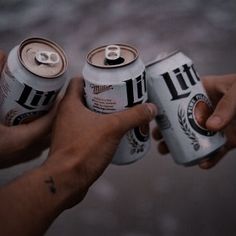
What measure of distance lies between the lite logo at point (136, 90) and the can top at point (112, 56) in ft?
0.13

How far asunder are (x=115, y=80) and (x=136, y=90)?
6 centimetres

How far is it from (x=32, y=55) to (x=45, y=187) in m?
0.27

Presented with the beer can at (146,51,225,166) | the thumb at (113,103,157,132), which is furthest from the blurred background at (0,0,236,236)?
the thumb at (113,103,157,132)

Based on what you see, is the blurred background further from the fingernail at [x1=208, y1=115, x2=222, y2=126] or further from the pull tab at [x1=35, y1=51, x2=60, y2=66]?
the pull tab at [x1=35, y1=51, x2=60, y2=66]

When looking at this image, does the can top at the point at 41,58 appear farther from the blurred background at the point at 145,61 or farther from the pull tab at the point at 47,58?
the blurred background at the point at 145,61

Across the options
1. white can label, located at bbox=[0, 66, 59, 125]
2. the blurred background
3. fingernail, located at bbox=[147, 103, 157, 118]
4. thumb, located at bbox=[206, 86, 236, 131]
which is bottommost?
the blurred background

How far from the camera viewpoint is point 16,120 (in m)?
0.94

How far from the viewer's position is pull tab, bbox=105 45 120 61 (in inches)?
33.8

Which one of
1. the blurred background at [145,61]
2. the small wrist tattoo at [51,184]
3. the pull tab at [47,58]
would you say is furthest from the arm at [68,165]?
the blurred background at [145,61]

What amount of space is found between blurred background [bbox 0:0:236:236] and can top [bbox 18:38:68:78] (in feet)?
2.56

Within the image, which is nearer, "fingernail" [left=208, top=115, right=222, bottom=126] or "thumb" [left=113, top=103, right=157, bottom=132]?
"thumb" [left=113, top=103, right=157, bottom=132]

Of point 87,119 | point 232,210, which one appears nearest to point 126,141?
point 87,119

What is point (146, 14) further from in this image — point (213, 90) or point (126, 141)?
point (126, 141)

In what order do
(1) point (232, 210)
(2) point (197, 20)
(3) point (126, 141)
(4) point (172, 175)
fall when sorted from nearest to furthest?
1. (3) point (126, 141)
2. (1) point (232, 210)
3. (4) point (172, 175)
4. (2) point (197, 20)
